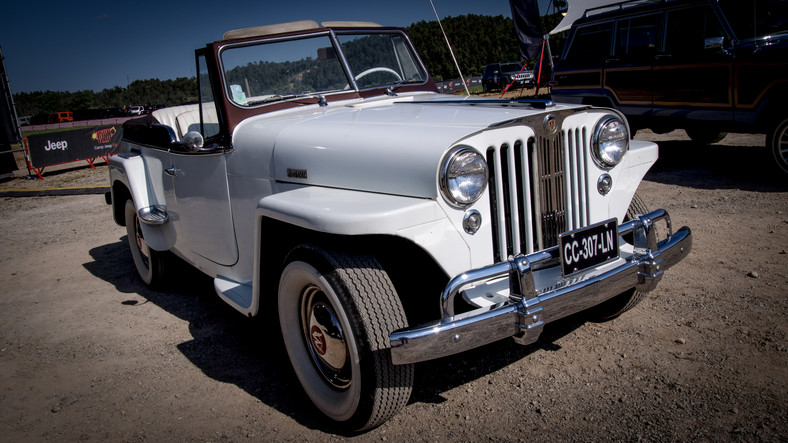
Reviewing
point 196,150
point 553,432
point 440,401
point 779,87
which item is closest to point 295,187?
point 196,150

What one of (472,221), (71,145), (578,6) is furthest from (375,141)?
(71,145)

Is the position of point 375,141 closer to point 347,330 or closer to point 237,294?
point 347,330

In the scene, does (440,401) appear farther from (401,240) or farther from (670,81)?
(670,81)

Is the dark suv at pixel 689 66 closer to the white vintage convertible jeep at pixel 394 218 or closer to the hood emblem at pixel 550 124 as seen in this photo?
the white vintage convertible jeep at pixel 394 218

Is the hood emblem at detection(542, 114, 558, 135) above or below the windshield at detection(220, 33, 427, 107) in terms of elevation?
below

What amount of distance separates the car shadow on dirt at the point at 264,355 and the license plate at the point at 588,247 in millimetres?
781

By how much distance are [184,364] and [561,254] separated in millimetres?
2232

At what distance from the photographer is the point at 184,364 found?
3.13 metres

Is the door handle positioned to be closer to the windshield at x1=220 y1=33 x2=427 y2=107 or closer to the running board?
the windshield at x1=220 y1=33 x2=427 y2=107

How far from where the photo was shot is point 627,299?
9.68 feet

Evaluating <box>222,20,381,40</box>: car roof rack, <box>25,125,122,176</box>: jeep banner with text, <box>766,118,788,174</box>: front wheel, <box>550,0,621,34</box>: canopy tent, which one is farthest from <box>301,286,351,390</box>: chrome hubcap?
<box>25,125,122,176</box>: jeep banner with text

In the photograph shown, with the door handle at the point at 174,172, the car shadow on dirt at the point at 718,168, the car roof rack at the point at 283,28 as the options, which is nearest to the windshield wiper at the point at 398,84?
the car roof rack at the point at 283,28

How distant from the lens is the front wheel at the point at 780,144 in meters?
5.64

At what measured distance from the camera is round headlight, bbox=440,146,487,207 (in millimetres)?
2129
